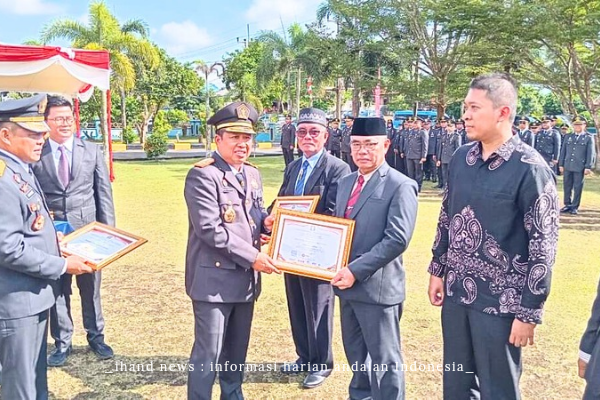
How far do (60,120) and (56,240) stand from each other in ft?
4.12

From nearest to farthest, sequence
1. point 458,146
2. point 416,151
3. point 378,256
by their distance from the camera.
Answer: point 378,256 < point 458,146 < point 416,151

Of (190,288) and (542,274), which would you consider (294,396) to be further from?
(542,274)

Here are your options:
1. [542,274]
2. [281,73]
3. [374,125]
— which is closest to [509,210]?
[542,274]

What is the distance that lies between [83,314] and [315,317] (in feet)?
6.03

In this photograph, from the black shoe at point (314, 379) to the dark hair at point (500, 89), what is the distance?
84.8 inches

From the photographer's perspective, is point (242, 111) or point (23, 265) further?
point (242, 111)

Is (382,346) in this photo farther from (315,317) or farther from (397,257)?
(315,317)

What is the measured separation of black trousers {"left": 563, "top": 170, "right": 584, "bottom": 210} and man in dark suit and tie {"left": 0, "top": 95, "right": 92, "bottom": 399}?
9.96 m

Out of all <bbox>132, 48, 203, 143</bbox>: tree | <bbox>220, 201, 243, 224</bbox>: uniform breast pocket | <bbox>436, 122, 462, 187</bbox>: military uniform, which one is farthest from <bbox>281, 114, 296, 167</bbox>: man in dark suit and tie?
<bbox>132, 48, 203, 143</bbox>: tree

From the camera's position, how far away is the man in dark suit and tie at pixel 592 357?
1655 millimetres

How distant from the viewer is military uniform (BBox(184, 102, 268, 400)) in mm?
2734

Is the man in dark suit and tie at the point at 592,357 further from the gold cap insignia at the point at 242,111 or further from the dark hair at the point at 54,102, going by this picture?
the dark hair at the point at 54,102

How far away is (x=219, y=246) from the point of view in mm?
2709

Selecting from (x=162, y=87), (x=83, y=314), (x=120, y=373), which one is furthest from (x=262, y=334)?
(x=162, y=87)
